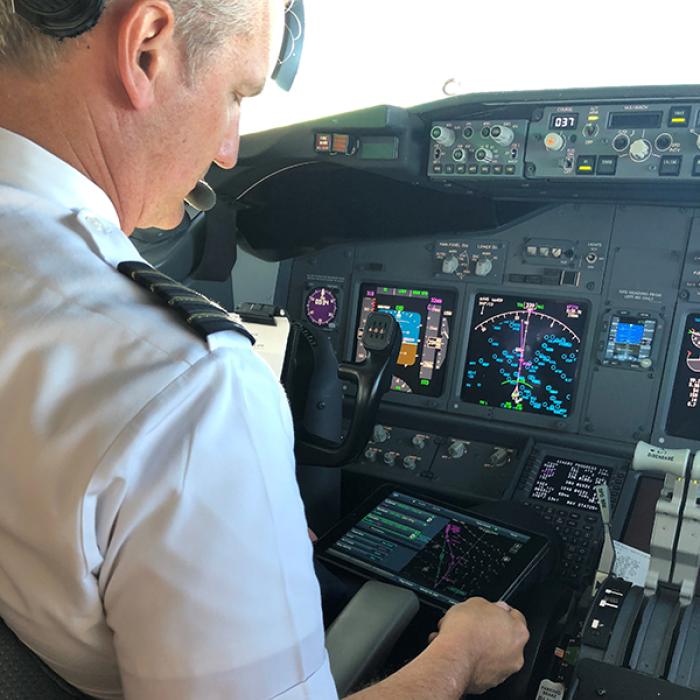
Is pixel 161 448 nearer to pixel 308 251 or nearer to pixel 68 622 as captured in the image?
pixel 68 622

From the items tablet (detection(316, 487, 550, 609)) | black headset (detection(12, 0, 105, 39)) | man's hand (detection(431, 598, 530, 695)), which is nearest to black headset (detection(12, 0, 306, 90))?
black headset (detection(12, 0, 105, 39))

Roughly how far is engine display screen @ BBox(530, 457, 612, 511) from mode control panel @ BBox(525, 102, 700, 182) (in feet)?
2.81

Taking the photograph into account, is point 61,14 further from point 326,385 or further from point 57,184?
point 326,385

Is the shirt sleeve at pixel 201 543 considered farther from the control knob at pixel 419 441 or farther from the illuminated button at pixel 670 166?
the control knob at pixel 419 441

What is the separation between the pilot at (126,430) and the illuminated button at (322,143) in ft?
5.20

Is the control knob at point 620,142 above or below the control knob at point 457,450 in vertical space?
above

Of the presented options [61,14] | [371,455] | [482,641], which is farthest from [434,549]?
[61,14]

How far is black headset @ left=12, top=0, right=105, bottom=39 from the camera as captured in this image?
629 mm

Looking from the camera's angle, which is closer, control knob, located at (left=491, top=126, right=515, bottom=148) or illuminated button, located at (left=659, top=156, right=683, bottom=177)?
illuminated button, located at (left=659, top=156, right=683, bottom=177)

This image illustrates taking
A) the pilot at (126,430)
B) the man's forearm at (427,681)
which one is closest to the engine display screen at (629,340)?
the man's forearm at (427,681)

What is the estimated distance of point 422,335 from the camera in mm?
2652

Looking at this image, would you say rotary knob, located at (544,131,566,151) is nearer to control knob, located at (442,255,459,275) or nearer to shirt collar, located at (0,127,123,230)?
control knob, located at (442,255,459,275)

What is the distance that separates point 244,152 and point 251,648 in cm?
204

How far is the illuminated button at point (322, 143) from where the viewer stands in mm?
2262
